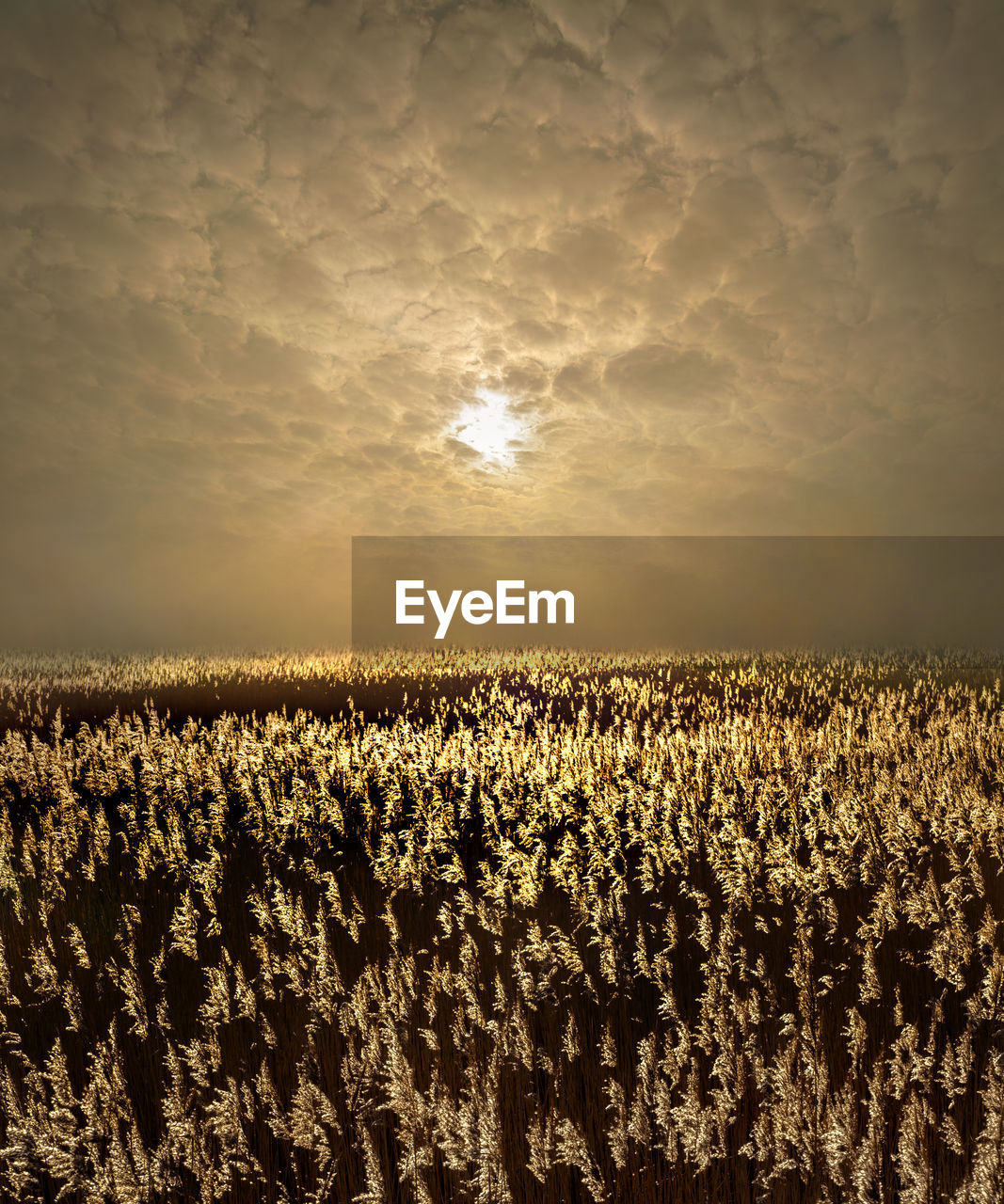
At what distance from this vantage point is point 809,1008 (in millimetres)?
3465

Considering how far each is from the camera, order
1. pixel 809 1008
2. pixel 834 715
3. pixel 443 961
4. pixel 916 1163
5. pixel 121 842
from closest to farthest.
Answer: pixel 916 1163 → pixel 809 1008 → pixel 443 961 → pixel 121 842 → pixel 834 715

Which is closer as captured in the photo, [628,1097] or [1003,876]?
[628,1097]

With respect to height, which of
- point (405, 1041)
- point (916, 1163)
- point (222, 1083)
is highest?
point (916, 1163)

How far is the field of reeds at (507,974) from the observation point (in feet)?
8.37

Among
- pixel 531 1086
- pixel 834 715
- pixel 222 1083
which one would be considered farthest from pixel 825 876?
pixel 834 715

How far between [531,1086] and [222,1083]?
1433mm

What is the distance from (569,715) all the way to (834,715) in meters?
4.51

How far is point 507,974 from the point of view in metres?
3.93

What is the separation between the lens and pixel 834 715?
37.8 feet

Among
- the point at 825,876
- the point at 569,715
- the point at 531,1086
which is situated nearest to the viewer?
the point at 531,1086

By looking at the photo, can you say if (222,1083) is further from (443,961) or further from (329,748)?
(329,748)

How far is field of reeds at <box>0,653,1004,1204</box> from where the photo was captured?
2.55 metres

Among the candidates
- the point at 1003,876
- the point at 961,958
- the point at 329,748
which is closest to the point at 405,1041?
the point at 961,958

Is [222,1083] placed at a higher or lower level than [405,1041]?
lower
